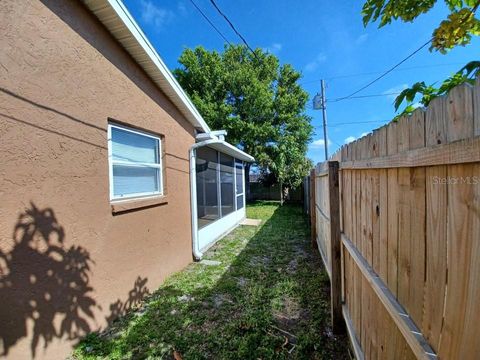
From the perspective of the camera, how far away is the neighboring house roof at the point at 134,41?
322 centimetres

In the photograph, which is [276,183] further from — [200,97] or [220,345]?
[220,345]

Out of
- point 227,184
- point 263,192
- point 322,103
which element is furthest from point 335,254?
point 322,103

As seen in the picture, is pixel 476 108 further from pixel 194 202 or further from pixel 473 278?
pixel 194 202

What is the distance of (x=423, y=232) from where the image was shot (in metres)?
1.04

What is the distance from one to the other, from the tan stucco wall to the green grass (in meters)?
0.41

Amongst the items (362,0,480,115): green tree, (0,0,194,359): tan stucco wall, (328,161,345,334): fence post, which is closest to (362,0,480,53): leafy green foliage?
(362,0,480,115): green tree

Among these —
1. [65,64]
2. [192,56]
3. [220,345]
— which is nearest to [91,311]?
[220,345]

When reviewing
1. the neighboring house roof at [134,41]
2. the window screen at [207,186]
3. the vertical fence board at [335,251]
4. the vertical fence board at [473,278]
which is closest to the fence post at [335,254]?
the vertical fence board at [335,251]

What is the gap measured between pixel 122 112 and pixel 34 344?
9.09 feet

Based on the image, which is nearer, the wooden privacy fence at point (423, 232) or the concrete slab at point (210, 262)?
the wooden privacy fence at point (423, 232)

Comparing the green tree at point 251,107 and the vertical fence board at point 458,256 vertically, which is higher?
the green tree at point 251,107

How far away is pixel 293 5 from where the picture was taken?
21.6 ft

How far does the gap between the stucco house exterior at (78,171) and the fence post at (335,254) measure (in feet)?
8.92

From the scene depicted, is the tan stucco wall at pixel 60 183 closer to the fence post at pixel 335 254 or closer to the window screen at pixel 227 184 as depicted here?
the fence post at pixel 335 254
